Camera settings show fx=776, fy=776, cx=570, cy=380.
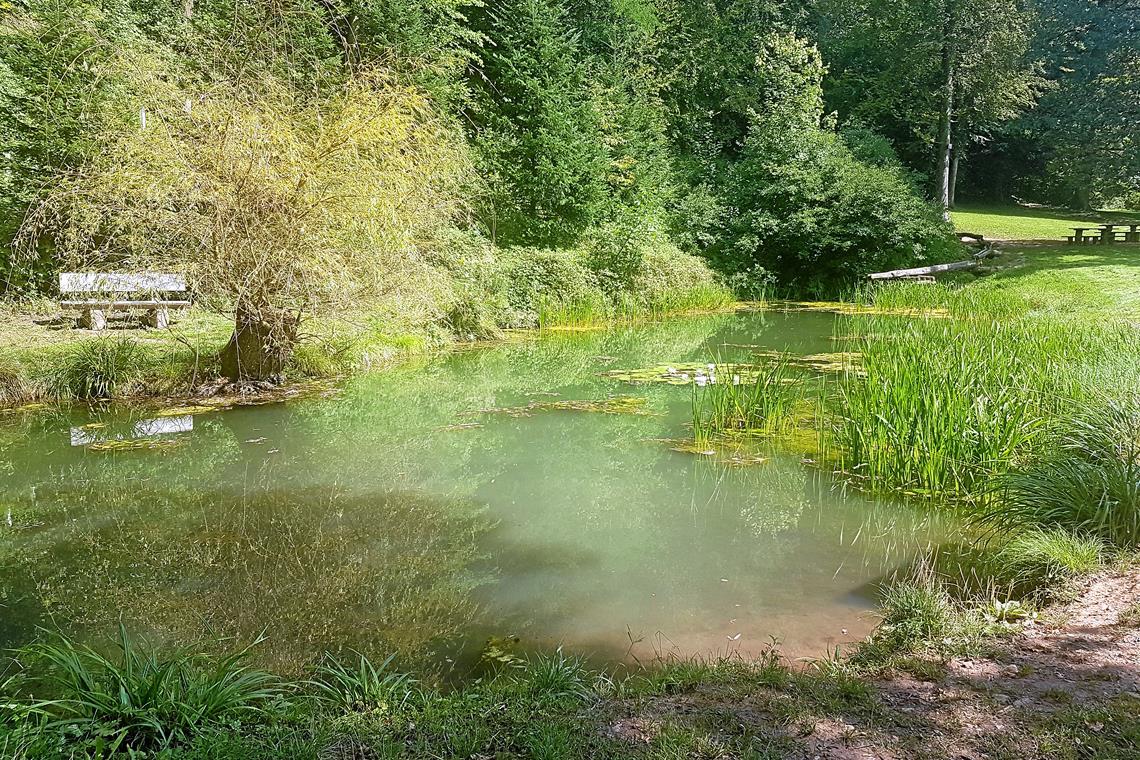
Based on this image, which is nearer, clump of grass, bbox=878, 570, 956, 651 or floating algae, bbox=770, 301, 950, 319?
clump of grass, bbox=878, 570, 956, 651

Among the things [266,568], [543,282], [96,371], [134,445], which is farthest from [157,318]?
[543,282]

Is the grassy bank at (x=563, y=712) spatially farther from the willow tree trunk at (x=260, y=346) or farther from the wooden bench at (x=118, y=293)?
the willow tree trunk at (x=260, y=346)

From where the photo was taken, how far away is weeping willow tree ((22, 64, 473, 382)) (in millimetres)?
7375

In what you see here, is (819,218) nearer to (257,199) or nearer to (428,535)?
(257,199)

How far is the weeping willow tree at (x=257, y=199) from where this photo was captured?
7375 millimetres

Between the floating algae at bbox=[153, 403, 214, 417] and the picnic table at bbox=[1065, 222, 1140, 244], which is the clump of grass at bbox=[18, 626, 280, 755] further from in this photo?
the picnic table at bbox=[1065, 222, 1140, 244]

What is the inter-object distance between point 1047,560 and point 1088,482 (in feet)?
2.25

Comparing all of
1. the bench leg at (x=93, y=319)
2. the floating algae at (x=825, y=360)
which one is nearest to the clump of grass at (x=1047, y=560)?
the floating algae at (x=825, y=360)

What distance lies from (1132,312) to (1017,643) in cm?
1042

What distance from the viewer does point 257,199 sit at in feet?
24.9

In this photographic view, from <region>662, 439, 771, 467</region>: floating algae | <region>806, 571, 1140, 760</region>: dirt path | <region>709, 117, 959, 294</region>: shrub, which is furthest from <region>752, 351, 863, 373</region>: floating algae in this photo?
<region>709, 117, 959, 294</region>: shrub

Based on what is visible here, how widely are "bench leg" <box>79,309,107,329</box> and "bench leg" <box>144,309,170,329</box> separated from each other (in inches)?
19.8

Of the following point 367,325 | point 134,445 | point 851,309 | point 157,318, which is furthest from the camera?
point 851,309

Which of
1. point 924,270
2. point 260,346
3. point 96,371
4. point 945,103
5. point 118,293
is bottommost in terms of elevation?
point 96,371
